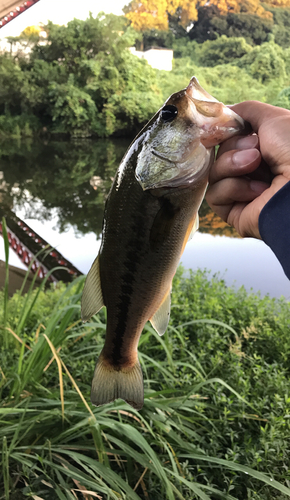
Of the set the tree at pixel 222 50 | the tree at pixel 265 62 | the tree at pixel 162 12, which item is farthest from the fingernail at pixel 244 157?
the tree at pixel 162 12

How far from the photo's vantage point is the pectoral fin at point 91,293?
0.80 metres

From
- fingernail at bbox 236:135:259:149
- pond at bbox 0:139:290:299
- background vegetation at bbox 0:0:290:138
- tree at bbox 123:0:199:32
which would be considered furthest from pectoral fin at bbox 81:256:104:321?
tree at bbox 123:0:199:32

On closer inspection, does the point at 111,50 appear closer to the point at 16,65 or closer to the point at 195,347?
the point at 16,65

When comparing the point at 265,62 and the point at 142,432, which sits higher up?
the point at 265,62

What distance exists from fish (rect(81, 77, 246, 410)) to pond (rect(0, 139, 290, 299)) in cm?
239

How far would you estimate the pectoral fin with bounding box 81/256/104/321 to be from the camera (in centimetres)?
80

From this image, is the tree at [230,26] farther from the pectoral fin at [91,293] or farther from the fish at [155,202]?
the pectoral fin at [91,293]

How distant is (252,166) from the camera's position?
0.84 m

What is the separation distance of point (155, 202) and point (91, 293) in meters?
0.26

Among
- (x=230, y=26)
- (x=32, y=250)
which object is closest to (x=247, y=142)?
(x=32, y=250)

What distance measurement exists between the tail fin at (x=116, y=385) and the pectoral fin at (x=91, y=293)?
0.55 feet

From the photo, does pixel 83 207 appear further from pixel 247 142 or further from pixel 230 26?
pixel 230 26

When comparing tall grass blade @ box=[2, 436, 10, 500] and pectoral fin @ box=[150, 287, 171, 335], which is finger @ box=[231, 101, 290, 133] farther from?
tall grass blade @ box=[2, 436, 10, 500]

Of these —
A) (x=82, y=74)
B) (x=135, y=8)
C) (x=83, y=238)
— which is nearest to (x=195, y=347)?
(x=83, y=238)
